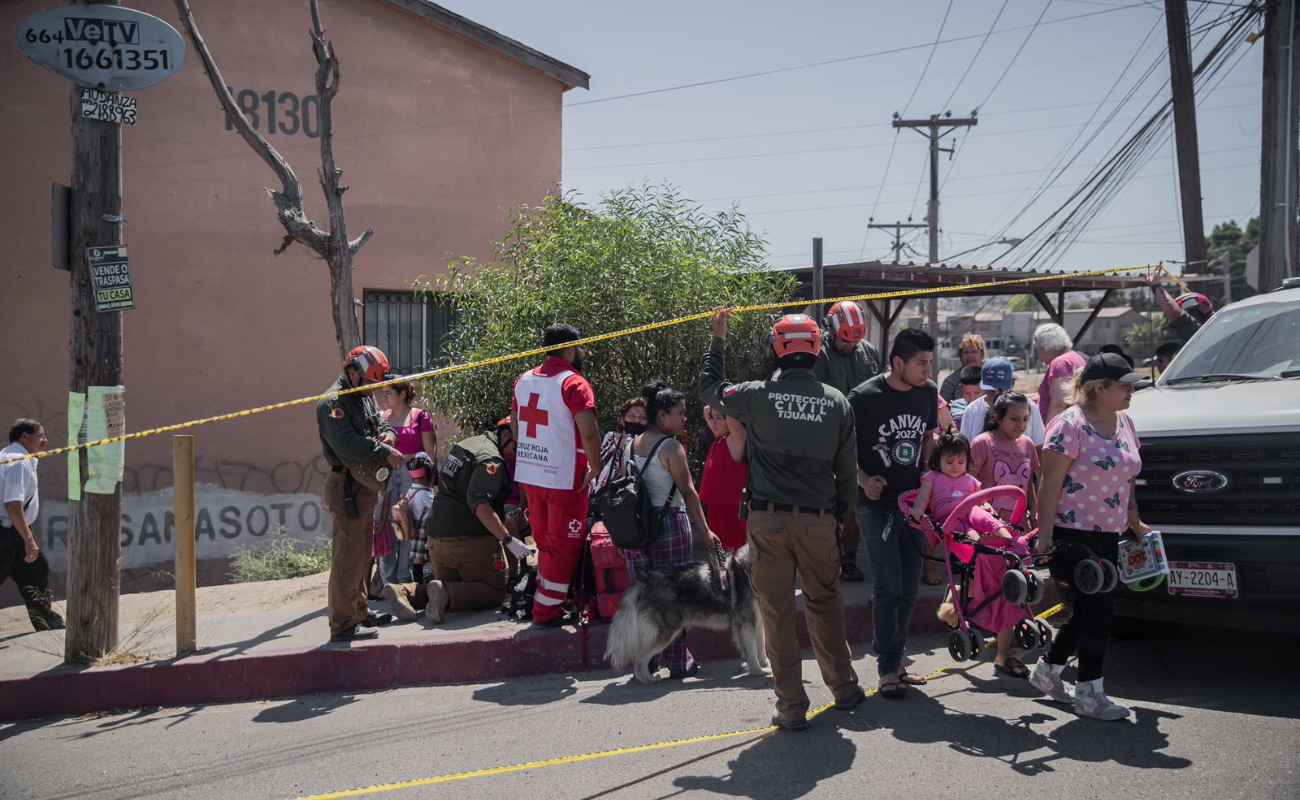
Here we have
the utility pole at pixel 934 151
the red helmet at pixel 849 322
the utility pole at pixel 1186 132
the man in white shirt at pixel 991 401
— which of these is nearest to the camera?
the red helmet at pixel 849 322

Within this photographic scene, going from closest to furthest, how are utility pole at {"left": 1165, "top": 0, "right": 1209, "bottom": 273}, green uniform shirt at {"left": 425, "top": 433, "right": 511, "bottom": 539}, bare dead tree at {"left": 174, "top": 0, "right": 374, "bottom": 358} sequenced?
green uniform shirt at {"left": 425, "top": 433, "right": 511, "bottom": 539} → bare dead tree at {"left": 174, "top": 0, "right": 374, "bottom": 358} → utility pole at {"left": 1165, "top": 0, "right": 1209, "bottom": 273}

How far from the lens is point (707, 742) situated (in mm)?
4938

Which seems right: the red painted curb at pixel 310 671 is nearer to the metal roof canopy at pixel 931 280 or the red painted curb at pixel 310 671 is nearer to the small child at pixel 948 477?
the small child at pixel 948 477

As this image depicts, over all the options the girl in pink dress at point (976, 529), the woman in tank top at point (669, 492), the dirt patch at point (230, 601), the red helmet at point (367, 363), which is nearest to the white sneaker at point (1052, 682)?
the girl in pink dress at point (976, 529)

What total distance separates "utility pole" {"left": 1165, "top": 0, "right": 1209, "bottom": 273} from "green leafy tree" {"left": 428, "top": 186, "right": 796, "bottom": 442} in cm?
939

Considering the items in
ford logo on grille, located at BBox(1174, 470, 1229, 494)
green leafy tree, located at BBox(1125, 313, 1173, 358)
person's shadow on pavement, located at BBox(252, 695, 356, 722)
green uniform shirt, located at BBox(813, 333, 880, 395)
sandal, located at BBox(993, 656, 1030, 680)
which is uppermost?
green leafy tree, located at BBox(1125, 313, 1173, 358)

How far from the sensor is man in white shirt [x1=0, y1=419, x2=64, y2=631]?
7.76m

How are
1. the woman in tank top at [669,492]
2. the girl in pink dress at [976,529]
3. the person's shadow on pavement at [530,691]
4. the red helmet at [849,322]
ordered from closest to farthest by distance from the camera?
the girl in pink dress at [976,529] < the person's shadow on pavement at [530,691] < the red helmet at [849,322] < the woman in tank top at [669,492]

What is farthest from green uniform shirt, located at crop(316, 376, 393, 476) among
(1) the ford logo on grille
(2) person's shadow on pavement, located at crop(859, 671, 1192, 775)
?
(1) the ford logo on grille

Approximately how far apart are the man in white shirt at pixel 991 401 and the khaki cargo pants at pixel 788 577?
2093 millimetres

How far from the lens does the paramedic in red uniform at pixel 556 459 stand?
21.1 ft

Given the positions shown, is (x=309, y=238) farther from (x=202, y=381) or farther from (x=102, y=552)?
(x=202, y=381)

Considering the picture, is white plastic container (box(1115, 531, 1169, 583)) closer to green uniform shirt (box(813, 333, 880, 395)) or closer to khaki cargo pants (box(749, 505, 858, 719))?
khaki cargo pants (box(749, 505, 858, 719))

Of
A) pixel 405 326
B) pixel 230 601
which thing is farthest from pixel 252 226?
pixel 230 601
